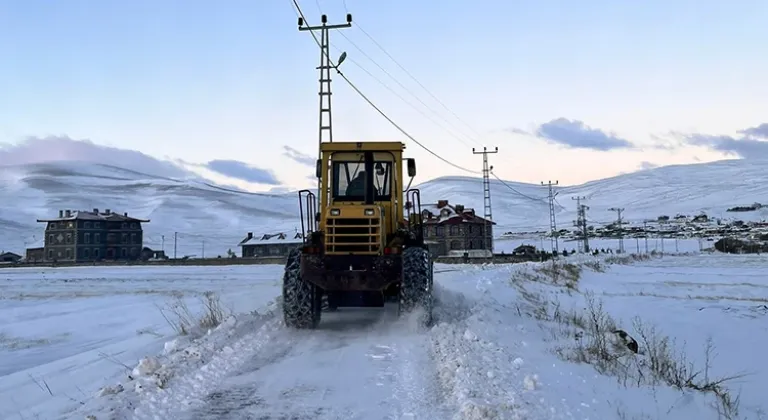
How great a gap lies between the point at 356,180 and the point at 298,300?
9.00ft

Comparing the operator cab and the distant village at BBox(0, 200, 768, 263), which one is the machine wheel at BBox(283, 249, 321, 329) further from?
the distant village at BBox(0, 200, 768, 263)

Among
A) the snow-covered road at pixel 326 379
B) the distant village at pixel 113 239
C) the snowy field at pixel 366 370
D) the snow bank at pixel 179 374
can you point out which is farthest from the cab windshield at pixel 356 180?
the distant village at pixel 113 239

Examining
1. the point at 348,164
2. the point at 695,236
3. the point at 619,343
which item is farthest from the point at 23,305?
the point at 695,236

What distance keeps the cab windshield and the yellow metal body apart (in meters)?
0.05

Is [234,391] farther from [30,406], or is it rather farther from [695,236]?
[695,236]

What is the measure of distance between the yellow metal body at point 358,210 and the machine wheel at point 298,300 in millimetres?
745

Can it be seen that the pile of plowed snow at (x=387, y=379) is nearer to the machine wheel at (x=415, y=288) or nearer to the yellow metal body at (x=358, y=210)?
the machine wheel at (x=415, y=288)

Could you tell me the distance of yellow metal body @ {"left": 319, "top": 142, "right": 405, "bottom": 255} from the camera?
11.2m

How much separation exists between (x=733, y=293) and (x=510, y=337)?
23.3 m

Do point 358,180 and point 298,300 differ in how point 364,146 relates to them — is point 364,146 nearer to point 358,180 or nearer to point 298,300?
point 358,180

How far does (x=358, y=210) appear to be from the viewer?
36.9 ft

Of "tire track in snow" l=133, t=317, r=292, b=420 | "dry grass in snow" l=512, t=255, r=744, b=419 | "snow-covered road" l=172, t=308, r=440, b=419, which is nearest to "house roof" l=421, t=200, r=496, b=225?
"dry grass in snow" l=512, t=255, r=744, b=419

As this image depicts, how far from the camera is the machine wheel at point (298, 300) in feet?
37.1

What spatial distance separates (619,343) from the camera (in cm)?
1072
